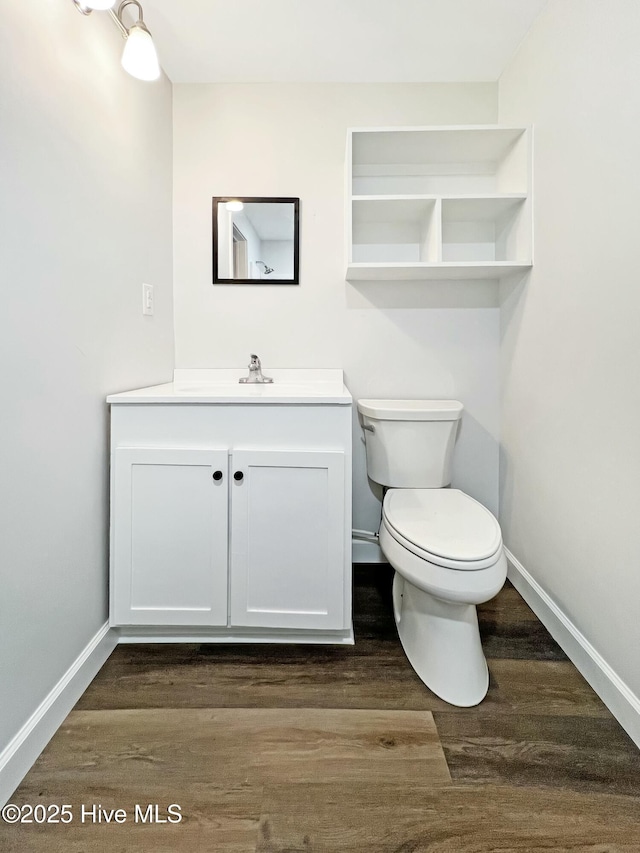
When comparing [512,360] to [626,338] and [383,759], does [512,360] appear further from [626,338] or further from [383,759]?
[383,759]

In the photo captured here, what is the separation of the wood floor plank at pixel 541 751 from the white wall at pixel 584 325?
16 cm

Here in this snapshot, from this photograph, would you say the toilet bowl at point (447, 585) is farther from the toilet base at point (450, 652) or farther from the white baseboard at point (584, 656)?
the white baseboard at point (584, 656)

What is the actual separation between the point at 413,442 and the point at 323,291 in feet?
2.62

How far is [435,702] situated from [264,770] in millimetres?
507

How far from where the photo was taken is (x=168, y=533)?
1.37m

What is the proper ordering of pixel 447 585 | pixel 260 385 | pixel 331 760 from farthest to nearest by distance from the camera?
pixel 260 385 < pixel 447 585 < pixel 331 760

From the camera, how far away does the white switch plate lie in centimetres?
163

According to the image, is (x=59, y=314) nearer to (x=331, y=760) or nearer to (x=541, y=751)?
(x=331, y=760)

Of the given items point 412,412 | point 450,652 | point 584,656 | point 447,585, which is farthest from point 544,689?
point 412,412

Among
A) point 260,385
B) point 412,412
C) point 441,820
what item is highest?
point 260,385

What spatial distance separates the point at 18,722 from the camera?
99 cm

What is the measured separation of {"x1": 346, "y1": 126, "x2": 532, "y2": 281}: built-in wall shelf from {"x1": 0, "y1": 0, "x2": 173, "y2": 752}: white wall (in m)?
0.85

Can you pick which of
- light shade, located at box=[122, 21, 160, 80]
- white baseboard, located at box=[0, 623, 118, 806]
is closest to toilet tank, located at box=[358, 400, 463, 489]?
white baseboard, located at box=[0, 623, 118, 806]

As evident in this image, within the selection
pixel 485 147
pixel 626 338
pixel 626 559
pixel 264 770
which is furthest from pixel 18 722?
pixel 485 147
